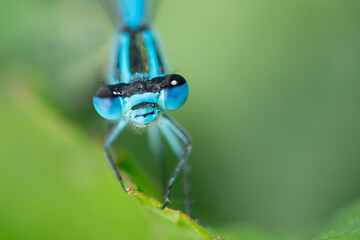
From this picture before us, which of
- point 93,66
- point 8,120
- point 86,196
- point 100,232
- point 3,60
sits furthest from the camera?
point 93,66

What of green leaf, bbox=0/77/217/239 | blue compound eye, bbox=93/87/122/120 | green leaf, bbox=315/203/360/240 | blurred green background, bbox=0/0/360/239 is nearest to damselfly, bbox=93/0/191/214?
blue compound eye, bbox=93/87/122/120

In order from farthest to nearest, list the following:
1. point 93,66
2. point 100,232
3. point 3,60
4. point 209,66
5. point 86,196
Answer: point 93,66 → point 3,60 → point 209,66 → point 86,196 → point 100,232

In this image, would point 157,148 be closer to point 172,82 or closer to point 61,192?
point 172,82

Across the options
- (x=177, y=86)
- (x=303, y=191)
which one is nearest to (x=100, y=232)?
(x=177, y=86)

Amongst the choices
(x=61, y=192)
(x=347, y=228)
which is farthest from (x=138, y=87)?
(x=347, y=228)

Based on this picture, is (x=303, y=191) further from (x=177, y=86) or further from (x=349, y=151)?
(x=177, y=86)

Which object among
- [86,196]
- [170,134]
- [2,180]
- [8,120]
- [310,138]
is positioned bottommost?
[310,138]

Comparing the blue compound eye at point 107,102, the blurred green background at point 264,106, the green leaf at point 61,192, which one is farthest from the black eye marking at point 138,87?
the blurred green background at point 264,106
